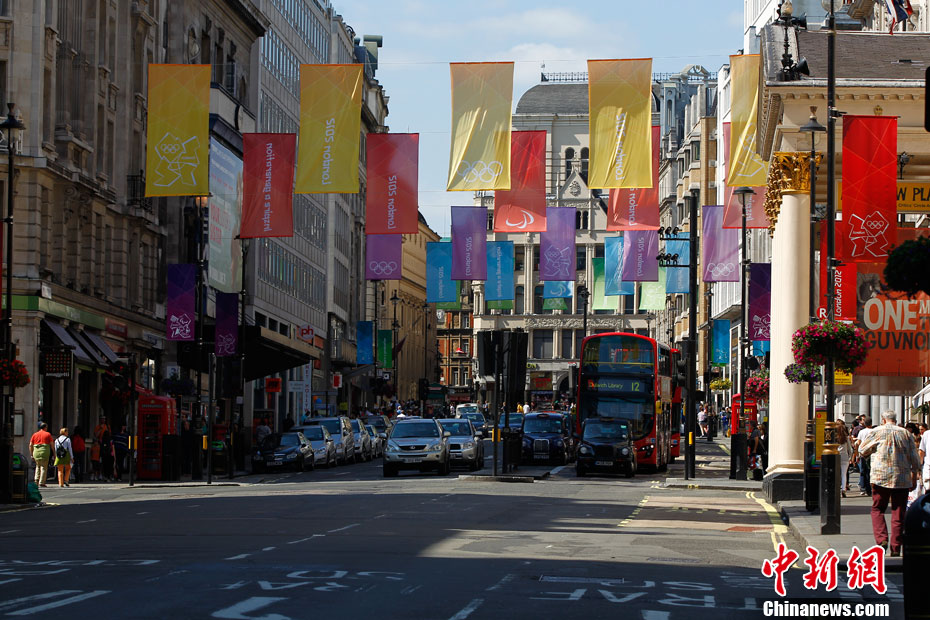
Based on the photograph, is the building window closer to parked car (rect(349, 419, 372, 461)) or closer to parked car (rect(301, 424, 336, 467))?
parked car (rect(349, 419, 372, 461))

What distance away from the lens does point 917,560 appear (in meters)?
9.09

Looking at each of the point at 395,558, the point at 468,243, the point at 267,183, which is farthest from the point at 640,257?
the point at 395,558

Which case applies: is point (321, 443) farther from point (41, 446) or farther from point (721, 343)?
point (721, 343)

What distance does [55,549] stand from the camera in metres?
18.6

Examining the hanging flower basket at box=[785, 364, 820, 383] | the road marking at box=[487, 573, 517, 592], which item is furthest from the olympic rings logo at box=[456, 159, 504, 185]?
the road marking at box=[487, 573, 517, 592]

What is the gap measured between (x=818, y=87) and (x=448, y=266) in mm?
26091

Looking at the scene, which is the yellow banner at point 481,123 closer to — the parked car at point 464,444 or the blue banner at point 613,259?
the parked car at point 464,444

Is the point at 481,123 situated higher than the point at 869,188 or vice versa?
the point at 481,123

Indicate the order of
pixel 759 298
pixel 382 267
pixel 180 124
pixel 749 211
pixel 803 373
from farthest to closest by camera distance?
1. pixel 382 267
2. pixel 759 298
3. pixel 749 211
4. pixel 180 124
5. pixel 803 373

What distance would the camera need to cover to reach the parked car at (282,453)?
4950cm

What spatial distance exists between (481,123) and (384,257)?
1230 cm

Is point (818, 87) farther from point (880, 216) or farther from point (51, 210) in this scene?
point (51, 210)

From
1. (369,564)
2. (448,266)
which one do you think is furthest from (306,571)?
(448,266)

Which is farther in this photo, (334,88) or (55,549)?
(334,88)
